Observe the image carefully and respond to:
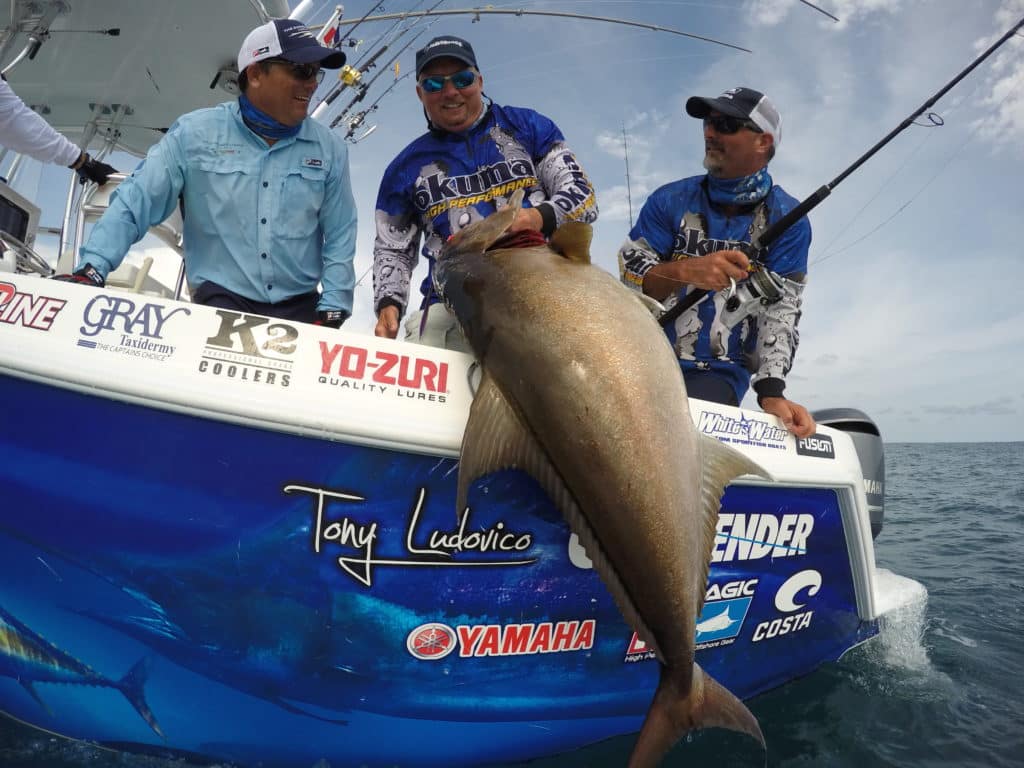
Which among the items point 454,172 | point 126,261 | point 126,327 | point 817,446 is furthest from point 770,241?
point 126,261

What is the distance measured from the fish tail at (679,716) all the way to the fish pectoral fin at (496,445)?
0.78 m

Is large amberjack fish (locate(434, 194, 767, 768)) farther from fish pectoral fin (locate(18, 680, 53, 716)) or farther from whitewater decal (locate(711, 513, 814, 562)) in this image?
fish pectoral fin (locate(18, 680, 53, 716))

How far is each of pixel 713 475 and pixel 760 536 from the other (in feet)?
2.65

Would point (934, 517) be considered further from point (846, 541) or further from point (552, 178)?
point (552, 178)

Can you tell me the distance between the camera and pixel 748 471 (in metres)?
1.97

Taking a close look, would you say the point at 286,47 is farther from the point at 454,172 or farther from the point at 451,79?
the point at 454,172

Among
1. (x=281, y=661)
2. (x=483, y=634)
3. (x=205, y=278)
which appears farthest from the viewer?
(x=205, y=278)

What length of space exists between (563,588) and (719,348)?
1642 mm

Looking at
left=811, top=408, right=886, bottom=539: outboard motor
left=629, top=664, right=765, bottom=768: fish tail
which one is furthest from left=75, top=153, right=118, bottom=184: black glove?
left=811, top=408, right=886, bottom=539: outboard motor

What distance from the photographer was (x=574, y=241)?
1.83 metres

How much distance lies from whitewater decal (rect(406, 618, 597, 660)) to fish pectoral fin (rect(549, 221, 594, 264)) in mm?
1273

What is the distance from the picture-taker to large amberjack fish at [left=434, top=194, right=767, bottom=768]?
1.61 meters

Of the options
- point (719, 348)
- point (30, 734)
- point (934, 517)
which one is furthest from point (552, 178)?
point (934, 517)
